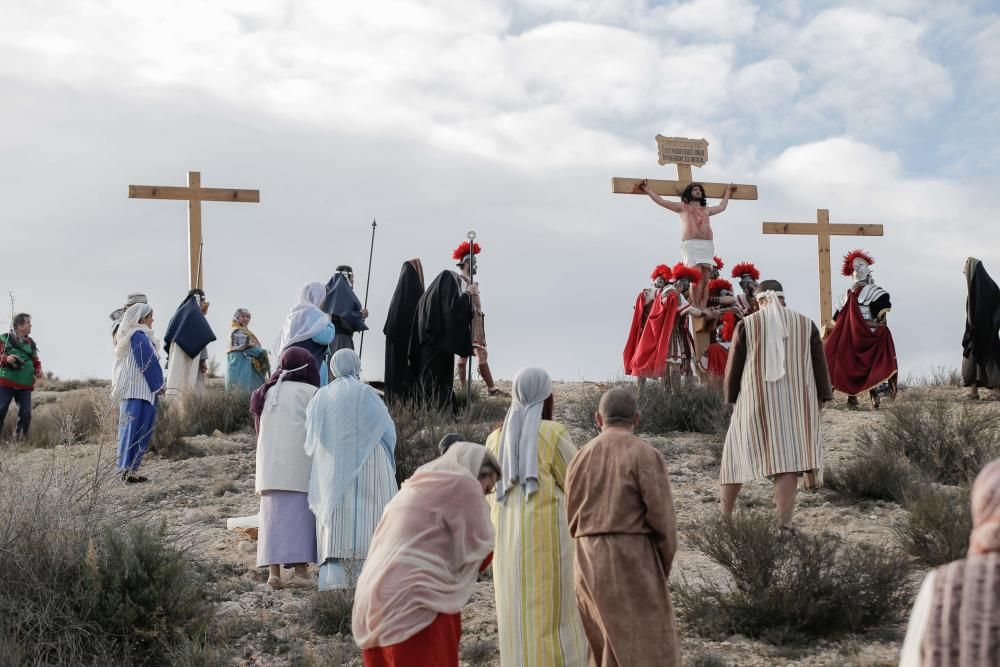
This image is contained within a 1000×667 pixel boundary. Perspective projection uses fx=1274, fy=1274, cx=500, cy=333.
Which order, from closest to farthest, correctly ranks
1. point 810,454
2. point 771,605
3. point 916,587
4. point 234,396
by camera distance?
point 771,605 < point 916,587 < point 810,454 < point 234,396

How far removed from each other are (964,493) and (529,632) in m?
4.33

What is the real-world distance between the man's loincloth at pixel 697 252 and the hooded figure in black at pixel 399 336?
12.6 ft

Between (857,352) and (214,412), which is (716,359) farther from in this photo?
(214,412)

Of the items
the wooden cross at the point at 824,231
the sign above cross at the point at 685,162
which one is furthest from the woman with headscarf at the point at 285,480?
the wooden cross at the point at 824,231

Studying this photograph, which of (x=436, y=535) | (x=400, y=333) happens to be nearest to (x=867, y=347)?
(x=400, y=333)

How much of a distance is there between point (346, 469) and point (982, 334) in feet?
31.7

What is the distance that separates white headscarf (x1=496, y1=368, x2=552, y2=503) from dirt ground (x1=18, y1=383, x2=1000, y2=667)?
1.19m

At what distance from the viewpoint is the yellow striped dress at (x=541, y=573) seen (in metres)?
6.40

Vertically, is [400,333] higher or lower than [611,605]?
higher

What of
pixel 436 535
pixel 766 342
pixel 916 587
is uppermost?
pixel 766 342

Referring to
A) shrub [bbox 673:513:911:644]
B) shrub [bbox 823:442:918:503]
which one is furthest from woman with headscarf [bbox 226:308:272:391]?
shrub [bbox 673:513:911:644]

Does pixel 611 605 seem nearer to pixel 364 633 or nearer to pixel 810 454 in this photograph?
pixel 364 633

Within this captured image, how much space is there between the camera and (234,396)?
15289mm

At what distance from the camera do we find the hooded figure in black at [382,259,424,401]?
14.2 m
